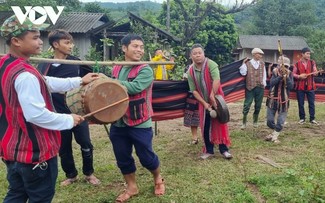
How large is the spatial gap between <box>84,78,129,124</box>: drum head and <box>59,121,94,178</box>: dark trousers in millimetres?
981

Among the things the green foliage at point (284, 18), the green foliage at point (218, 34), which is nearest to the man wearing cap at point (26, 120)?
the green foliage at point (218, 34)

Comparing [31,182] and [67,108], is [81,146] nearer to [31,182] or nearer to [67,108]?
[67,108]

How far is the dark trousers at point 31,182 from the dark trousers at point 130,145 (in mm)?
1218

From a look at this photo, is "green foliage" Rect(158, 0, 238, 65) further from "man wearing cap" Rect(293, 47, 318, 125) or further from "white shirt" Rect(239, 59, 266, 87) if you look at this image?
"white shirt" Rect(239, 59, 266, 87)

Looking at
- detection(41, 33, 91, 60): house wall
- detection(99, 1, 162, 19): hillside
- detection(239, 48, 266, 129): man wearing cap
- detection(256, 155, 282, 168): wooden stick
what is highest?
detection(99, 1, 162, 19): hillside

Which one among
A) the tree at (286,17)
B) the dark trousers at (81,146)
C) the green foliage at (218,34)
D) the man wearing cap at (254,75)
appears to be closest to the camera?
the dark trousers at (81,146)

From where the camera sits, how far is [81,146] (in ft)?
14.9

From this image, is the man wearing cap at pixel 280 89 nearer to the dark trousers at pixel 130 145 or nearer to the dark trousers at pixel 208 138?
the dark trousers at pixel 208 138

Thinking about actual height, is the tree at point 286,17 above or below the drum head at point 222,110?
above

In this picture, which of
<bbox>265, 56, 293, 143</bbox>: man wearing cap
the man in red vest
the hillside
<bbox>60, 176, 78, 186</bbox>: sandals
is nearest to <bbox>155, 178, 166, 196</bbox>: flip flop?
<bbox>60, 176, 78, 186</bbox>: sandals

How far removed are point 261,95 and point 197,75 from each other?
8.32ft

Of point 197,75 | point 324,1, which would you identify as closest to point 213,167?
point 197,75

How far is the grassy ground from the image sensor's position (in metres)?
4.21

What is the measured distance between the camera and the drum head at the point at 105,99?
3330 mm
